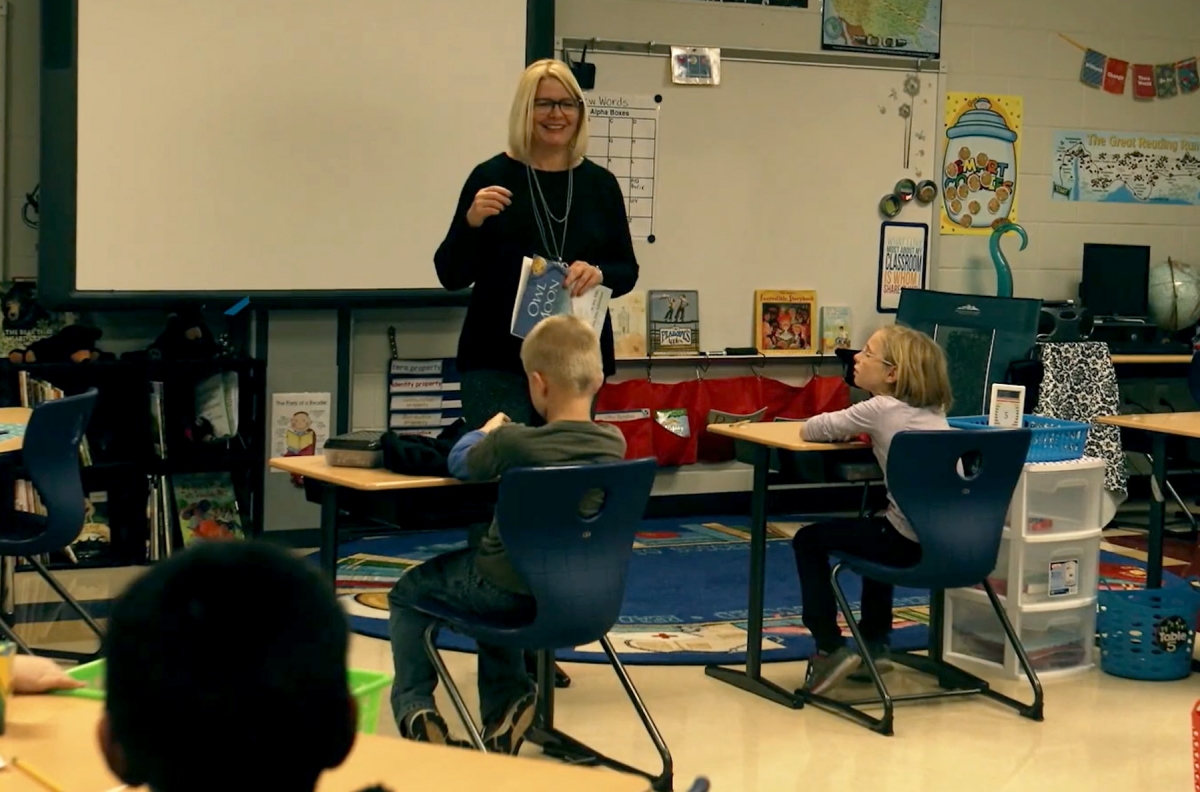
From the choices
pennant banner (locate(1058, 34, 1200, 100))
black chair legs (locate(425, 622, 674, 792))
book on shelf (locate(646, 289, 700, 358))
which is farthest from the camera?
pennant banner (locate(1058, 34, 1200, 100))

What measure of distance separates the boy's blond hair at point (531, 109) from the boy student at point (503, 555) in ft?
2.44

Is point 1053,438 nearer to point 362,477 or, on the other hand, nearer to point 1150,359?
point 362,477

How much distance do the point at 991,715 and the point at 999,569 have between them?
551mm

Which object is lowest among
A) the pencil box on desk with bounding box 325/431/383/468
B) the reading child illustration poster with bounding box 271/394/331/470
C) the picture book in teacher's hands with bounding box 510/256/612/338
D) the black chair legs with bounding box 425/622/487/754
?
the black chair legs with bounding box 425/622/487/754

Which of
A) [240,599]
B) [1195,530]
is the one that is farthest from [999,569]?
[240,599]

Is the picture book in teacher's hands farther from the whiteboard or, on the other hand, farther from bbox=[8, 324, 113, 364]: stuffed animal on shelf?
the whiteboard

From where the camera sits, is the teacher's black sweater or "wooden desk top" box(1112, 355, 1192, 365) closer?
the teacher's black sweater

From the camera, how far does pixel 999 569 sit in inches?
173

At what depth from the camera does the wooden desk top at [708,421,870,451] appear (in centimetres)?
395

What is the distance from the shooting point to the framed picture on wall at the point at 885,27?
6.71 m

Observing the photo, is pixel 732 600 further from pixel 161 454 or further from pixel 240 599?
pixel 240 599

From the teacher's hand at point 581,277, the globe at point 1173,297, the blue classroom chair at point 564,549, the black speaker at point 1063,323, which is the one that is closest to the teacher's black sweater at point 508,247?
the teacher's hand at point 581,277

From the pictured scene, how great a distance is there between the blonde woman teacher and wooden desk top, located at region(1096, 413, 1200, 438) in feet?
5.37

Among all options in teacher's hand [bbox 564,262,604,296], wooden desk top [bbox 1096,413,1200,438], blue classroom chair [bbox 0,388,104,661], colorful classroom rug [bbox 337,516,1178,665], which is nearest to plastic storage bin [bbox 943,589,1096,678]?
colorful classroom rug [bbox 337,516,1178,665]
